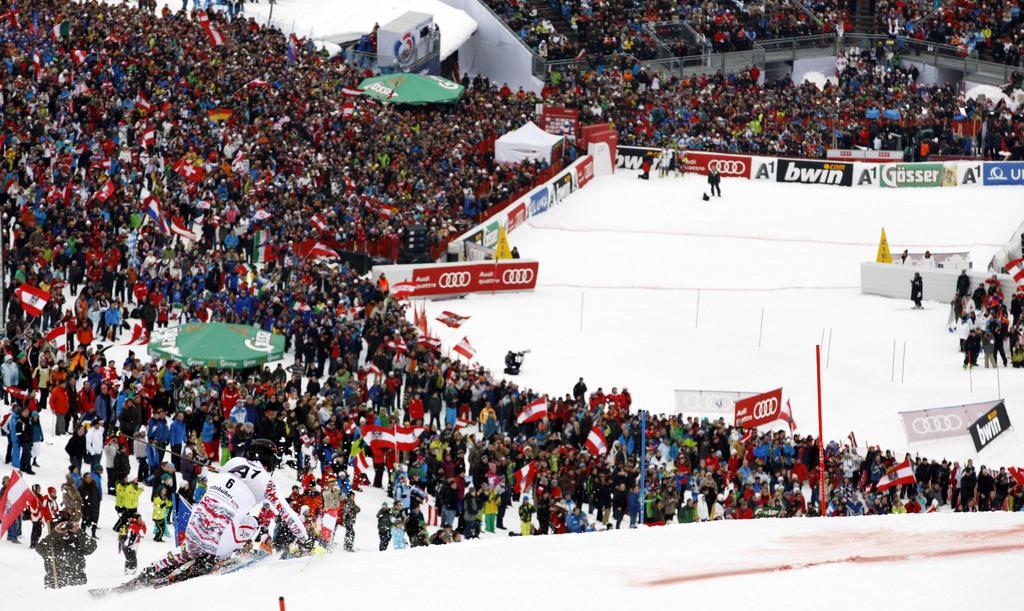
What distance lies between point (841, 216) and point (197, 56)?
58.7 feet

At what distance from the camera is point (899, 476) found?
80.8ft

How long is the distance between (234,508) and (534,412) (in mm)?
13492

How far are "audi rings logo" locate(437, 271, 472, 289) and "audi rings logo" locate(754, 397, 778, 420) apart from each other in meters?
10.7

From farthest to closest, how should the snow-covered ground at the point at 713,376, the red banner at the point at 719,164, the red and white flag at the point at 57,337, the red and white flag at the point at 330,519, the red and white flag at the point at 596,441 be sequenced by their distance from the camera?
the red banner at the point at 719,164 < the red and white flag at the point at 57,337 < the red and white flag at the point at 596,441 < the red and white flag at the point at 330,519 < the snow-covered ground at the point at 713,376

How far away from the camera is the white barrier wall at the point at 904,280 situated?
124 ft

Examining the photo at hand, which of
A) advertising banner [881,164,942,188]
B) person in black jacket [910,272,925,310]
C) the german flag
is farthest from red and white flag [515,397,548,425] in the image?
advertising banner [881,164,942,188]

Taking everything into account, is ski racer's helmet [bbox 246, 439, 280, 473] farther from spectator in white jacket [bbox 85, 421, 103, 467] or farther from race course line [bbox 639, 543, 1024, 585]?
spectator in white jacket [bbox 85, 421, 103, 467]

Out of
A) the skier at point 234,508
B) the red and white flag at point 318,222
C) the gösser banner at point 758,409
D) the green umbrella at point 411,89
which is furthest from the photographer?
the green umbrella at point 411,89

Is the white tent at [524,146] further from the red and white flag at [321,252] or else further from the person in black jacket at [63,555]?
the person in black jacket at [63,555]

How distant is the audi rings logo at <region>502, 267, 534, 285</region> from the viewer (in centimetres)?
3784

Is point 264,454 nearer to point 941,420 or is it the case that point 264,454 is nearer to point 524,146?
point 941,420

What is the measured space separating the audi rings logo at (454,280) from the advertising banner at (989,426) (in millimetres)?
12824

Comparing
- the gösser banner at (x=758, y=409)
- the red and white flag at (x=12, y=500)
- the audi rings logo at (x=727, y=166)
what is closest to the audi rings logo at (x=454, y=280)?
the gösser banner at (x=758, y=409)

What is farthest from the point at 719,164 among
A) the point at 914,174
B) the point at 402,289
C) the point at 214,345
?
the point at 214,345
